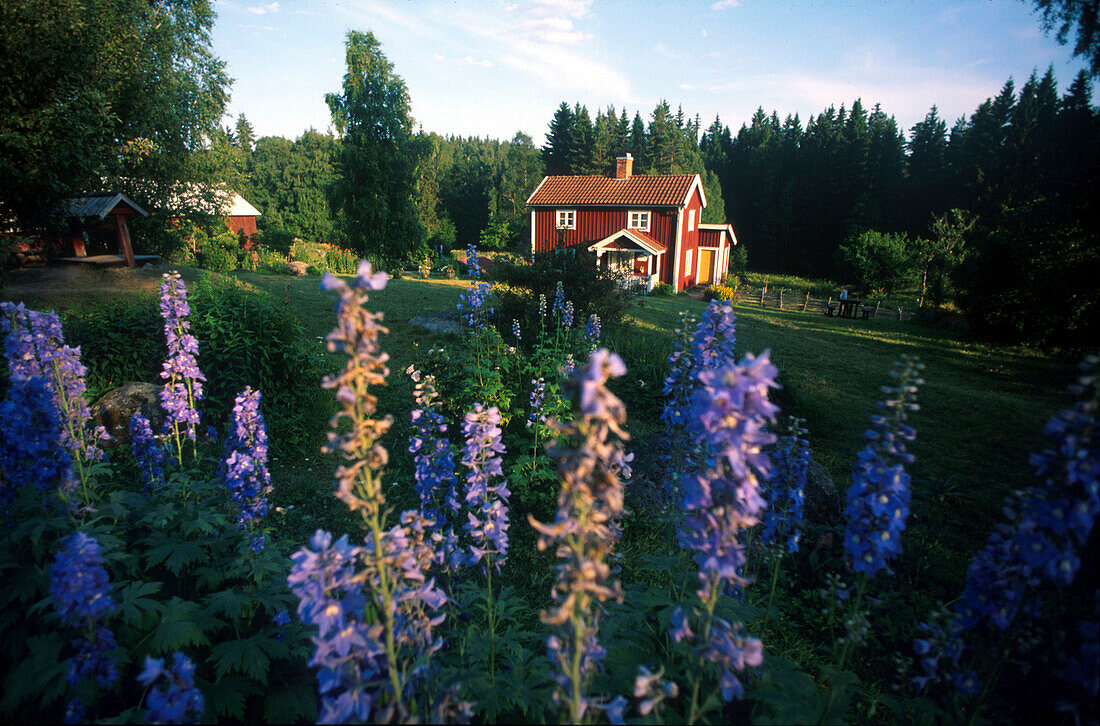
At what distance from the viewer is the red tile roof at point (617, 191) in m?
33.8

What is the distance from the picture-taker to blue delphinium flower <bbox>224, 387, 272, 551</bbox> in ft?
13.2

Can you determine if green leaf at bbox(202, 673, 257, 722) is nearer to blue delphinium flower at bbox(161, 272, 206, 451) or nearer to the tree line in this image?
blue delphinium flower at bbox(161, 272, 206, 451)

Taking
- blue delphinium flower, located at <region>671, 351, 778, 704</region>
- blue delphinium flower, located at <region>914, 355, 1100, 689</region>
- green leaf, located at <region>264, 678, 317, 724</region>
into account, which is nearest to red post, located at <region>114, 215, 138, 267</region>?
green leaf, located at <region>264, 678, 317, 724</region>

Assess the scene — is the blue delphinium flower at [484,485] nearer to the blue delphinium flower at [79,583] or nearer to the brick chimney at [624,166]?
the blue delphinium flower at [79,583]

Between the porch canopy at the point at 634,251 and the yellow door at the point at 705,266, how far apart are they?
788 cm

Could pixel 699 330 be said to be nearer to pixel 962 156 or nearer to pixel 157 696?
pixel 157 696

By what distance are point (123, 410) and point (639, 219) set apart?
31.8 m

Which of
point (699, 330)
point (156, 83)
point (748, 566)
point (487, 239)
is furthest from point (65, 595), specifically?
point (487, 239)

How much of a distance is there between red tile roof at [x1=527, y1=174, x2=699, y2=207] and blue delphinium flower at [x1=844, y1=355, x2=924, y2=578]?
107 feet

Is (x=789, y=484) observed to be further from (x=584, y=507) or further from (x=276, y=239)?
(x=276, y=239)

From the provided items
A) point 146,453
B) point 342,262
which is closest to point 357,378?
point 146,453

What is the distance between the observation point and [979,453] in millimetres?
8414

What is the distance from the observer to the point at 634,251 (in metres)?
32.8

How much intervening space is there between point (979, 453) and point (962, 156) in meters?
61.4
